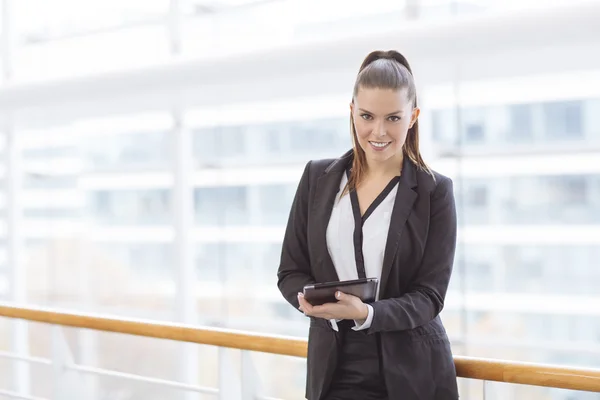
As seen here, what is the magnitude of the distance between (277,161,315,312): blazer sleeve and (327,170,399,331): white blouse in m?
0.09

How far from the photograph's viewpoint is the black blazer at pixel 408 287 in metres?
1.68

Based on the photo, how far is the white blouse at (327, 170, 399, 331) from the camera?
1720mm

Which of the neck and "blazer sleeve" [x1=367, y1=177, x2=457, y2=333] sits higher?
the neck

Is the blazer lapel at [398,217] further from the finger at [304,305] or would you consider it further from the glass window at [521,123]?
the glass window at [521,123]

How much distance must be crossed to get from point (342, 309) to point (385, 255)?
0.53ft

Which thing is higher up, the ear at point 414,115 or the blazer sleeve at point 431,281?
the ear at point 414,115

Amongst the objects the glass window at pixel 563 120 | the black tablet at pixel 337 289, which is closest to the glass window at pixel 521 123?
the glass window at pixel 563 120

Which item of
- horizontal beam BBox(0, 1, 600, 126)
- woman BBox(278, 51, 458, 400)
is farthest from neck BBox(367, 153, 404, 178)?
horizontal beam BBox(0, 1, 600, 126)

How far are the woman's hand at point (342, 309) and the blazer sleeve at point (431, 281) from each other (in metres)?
0.03

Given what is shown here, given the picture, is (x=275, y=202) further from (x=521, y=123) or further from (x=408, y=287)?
(x=408, y=287)

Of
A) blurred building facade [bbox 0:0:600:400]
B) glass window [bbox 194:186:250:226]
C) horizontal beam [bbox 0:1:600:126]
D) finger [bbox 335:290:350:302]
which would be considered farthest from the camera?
glass window [bbox 194:186:250:226]

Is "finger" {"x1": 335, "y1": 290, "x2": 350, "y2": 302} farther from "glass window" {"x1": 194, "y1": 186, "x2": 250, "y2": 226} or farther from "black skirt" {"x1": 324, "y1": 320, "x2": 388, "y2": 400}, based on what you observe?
"glass window" {"x1": 194, "y1": 186, "x2": 250, "y2": 226}

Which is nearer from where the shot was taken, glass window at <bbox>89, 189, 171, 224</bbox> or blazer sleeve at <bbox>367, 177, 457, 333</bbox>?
blazer sleeve at <bbox>367, 177, 457, 333</bbox>

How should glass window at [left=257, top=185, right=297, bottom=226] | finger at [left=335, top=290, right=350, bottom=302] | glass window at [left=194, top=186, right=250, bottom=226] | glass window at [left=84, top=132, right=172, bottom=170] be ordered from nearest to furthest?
finger at [left=335, top=290, right=350, bottom=302] < glass window at [left=257, top=185, right=297, bottom=226] < glass window at [left=194, top=186, right=250, bottom=226] < glass window at [left=84, top=132, right=172, bottom=170]
